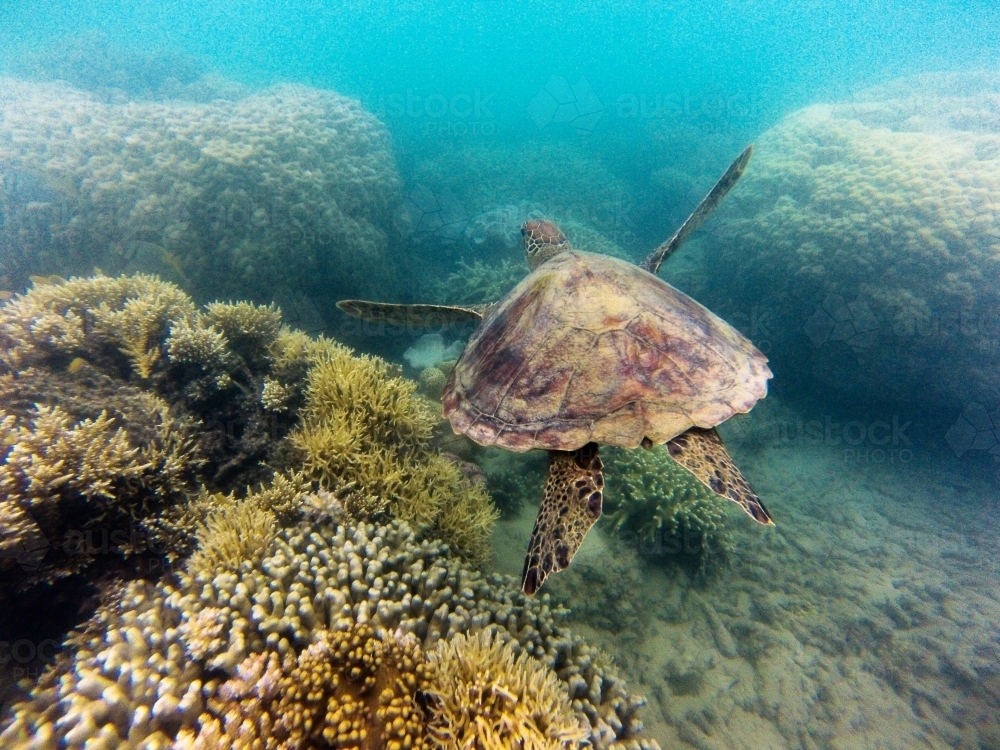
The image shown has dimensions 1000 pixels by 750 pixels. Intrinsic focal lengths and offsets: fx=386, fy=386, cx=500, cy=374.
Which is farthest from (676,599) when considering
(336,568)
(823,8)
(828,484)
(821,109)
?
(823,8)

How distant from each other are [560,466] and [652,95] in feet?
140

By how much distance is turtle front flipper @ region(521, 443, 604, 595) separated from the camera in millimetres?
2209

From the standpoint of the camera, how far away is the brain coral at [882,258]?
704 centimetres

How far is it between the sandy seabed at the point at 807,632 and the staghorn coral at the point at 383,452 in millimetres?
938

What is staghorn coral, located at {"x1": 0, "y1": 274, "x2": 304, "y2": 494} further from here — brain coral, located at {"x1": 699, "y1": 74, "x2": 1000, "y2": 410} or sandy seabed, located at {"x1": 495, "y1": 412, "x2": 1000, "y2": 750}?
brain coral, located at {"x1": 699, "y1": 74, "x2": 1000, "y2": 410}

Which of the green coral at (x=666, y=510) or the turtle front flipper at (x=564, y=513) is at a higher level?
the turtle front flipper at (x=564, y=513)

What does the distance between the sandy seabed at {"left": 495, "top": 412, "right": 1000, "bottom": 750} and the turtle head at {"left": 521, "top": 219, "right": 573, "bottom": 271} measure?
3162 mm

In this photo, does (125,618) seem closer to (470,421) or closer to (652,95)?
(470,421)

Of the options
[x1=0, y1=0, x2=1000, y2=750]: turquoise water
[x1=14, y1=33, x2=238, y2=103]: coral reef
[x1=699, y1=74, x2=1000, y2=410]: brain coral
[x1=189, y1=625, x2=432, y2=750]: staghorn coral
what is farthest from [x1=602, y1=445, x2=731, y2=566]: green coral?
[x1=14, y1=33, x2=238, y2=103]: coral reef

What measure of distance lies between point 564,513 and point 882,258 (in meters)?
9.40

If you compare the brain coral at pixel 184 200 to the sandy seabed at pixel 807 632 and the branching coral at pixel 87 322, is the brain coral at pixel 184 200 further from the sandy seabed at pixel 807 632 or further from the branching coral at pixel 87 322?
the sandy seabed at pixel 807 632

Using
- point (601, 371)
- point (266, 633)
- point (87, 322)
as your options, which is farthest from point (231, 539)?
point (87, 322)

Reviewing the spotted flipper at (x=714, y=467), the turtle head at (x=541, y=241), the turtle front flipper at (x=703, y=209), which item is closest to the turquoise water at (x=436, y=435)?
the spotted flipper at (x=714, y=467)

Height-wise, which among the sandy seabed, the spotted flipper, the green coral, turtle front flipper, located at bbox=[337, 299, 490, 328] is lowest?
the sandy seabed
